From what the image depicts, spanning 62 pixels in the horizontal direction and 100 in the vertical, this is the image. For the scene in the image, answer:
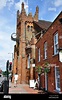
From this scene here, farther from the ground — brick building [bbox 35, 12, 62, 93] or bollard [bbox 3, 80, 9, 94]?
brick building [bbox 35, 12, 62, 93]

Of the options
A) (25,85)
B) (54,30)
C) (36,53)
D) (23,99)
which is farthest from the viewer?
(54,30)

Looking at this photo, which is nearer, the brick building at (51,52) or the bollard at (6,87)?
the bollard at (6,87)

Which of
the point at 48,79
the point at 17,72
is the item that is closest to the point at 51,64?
the point at 48,79

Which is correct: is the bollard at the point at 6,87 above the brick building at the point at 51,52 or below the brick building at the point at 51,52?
below

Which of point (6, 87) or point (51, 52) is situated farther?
point (51, 52)

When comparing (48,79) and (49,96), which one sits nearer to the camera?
(49,96)

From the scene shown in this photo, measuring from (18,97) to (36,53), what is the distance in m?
3.63

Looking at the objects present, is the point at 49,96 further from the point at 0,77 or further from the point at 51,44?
the point at 51,44

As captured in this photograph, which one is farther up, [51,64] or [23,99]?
[51,64]

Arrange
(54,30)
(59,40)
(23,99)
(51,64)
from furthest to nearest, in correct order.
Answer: (51,64) → (54,30) → (59,40) → (23,99)

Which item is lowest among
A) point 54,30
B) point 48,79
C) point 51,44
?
point 48,79

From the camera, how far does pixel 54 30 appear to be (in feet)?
19.4

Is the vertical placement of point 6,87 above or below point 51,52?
below

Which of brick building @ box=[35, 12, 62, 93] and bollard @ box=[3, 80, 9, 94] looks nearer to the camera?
bollard @ box=[3, 80, 9, 94]
